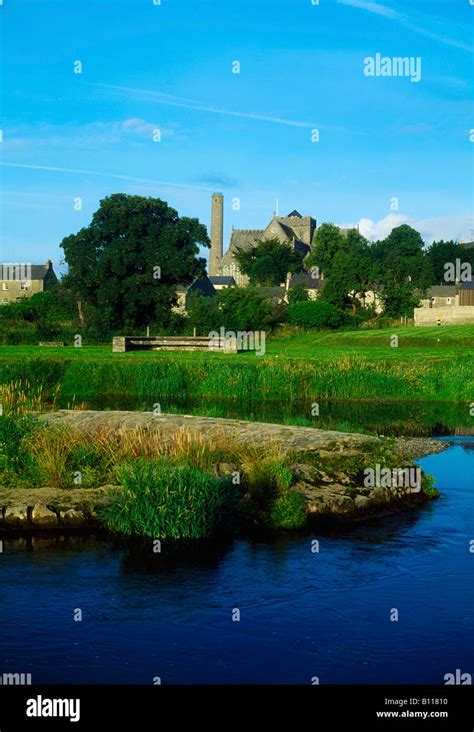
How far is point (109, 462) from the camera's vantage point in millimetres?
19859

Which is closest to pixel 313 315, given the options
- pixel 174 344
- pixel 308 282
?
pixel 174 344

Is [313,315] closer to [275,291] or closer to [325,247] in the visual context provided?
[275,291]

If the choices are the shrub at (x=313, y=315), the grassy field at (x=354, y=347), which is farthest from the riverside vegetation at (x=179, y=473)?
the shrub at (x=313, y=315)

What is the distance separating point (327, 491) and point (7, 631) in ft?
28.4

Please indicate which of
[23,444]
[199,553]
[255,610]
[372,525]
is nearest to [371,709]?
[255,610]

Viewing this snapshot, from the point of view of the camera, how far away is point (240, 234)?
192m

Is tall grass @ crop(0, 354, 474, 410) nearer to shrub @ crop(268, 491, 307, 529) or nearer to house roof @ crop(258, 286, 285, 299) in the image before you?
shrub @ crop(268, 491, 307, 529)

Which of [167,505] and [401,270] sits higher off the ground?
[401,270]

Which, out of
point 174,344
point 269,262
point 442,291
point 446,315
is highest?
point 269,262

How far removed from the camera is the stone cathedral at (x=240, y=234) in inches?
7067

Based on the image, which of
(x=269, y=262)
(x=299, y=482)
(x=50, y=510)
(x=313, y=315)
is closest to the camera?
(x=50, y=510)

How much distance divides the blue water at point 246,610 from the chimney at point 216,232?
Answer: 171 m

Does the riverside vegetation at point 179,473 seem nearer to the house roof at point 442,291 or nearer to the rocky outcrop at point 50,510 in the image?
the rocky outcrop at point 50,510

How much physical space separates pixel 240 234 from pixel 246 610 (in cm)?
18152
